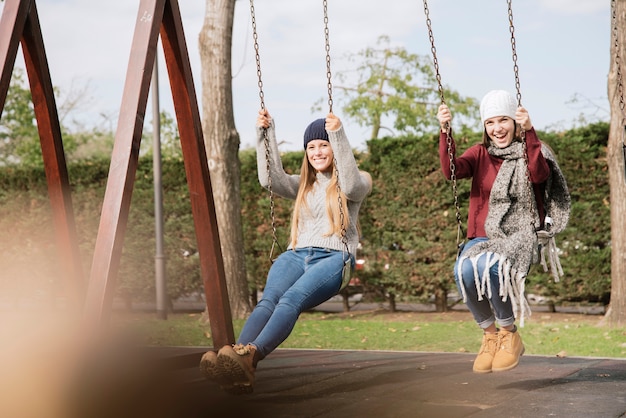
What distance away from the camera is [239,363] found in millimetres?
4301

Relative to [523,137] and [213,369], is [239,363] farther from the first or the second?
[523,137]

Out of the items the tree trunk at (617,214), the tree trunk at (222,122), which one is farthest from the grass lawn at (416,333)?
the tree trunk at (222,122)

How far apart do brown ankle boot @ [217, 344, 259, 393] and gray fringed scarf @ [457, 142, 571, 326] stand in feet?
4.21

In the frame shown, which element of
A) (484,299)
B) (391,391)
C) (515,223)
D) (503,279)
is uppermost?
(515,223)

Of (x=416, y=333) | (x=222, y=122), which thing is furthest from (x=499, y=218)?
(x=222, y=122)

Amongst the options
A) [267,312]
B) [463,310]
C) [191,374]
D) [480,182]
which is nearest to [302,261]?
[267,312]

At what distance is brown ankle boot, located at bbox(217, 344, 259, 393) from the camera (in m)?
4.29

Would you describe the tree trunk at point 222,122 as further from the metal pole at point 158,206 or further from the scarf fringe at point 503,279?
the scarf fringe at point 503,279

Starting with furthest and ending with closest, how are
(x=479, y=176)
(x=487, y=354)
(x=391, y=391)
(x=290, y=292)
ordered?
1. (x=391, y=391)
2. (x=479, y=176)
3. (x=487, y=354)
4. (x=290, y=292)

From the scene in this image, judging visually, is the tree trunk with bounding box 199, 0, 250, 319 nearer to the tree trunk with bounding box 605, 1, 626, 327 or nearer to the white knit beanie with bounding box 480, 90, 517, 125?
the tree trunk with bounding box 605, 1, 626, 327

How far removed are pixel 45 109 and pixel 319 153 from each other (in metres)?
1.91

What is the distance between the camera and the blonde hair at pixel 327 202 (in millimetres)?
4969

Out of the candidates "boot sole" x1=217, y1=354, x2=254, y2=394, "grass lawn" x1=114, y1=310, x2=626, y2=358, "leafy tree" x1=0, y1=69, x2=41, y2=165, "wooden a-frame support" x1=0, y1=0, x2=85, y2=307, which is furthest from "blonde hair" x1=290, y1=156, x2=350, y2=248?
"leafy tree" x1=0, y1=69, x2=41, y2=165

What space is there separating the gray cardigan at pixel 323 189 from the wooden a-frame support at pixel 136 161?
55cm
